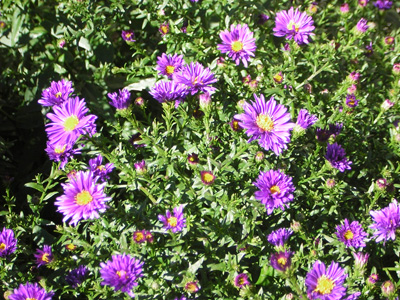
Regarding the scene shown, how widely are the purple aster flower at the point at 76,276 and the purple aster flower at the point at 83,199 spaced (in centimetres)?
35

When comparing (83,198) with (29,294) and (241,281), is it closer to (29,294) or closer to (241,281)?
(29,294)

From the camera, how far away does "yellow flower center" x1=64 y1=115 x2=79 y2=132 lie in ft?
6.39

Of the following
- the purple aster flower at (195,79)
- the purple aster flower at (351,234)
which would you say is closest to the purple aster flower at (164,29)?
the purple aster flower at (195,79)

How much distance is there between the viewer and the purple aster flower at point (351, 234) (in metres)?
2.14

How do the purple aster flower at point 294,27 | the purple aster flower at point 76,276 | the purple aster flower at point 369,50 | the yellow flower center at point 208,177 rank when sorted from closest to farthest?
the yellow flower center at point 208,177, the purple aster flower at point 76,276, the purple aster flower at point 294,27, the purple aster flower at point 369,50

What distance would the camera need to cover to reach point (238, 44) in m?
2.53

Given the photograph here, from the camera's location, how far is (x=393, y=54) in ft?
10.3

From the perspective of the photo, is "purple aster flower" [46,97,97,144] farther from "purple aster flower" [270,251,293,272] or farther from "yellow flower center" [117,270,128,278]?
"purple aster flower" [270,251,293,272]

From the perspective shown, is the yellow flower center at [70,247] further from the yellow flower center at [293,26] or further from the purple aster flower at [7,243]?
the yellow flower center at [293,26]

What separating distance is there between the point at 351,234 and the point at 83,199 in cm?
122

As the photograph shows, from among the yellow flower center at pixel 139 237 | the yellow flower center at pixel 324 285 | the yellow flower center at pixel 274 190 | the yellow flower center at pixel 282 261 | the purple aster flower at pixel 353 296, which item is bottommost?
the purple aster flower at pixel 353 296

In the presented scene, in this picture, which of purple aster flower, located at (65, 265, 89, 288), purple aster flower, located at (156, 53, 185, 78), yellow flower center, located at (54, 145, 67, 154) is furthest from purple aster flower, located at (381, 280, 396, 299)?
yellow flower center, located at (54, 145, 67, 154)

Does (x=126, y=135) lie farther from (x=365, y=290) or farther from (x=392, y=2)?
(x=392, y=2)

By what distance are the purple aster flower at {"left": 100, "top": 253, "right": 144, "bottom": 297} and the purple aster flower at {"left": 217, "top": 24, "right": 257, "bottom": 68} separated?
46.6 inches
